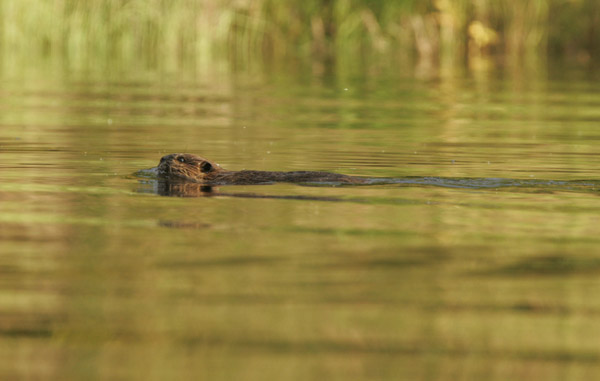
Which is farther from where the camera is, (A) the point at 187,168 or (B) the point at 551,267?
(A) the point at 187,168

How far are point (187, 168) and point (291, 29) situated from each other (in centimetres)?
1751

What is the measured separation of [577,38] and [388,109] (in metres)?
11.9

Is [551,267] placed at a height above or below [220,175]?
below

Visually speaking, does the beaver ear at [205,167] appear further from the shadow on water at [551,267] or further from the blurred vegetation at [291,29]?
the blurred vegetation at [291,29]

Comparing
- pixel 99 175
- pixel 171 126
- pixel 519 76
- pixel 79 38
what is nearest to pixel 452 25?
pixel 519 76

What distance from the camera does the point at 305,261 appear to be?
432 centimetres

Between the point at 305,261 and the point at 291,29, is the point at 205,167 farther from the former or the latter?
the point at 291,29

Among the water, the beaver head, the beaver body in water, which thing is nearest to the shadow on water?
the water

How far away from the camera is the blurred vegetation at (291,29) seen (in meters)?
21.8

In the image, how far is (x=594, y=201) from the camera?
241 inches

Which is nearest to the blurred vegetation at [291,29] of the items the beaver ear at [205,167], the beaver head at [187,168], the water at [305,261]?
the water at [305,261]

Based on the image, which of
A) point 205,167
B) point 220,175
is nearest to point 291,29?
point 205,167

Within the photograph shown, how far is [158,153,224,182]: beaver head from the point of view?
7070 mm

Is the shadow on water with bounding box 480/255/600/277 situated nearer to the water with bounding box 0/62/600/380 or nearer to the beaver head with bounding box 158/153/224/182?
the water with bounding box 0/62/600/380
